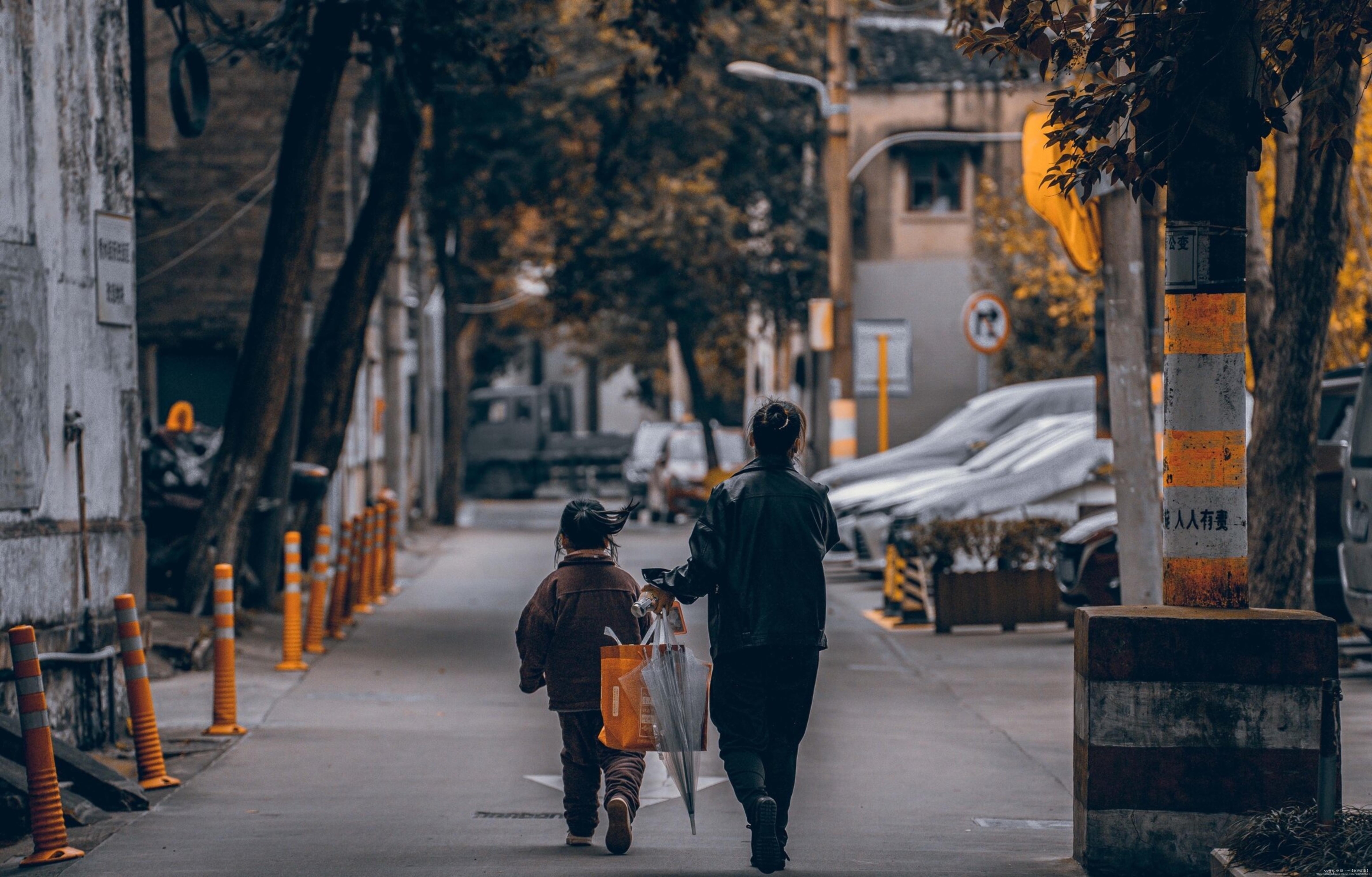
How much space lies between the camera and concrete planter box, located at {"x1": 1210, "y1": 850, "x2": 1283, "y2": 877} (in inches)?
221

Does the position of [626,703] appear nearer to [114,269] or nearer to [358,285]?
[114,269]

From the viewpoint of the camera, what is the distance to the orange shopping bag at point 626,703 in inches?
261

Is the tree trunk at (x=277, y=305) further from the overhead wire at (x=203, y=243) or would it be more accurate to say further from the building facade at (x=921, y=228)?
the building facade at (x=921, y=228)

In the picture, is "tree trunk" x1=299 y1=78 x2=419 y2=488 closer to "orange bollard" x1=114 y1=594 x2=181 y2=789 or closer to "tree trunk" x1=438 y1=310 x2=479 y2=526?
"orange bollard" x1=114 y1=594 x2=181 y2=789

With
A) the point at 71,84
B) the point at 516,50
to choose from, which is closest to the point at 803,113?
the point at 516,50

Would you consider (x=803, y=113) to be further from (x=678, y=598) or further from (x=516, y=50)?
(x=678, y=598)

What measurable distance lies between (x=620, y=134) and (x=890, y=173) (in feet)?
20.6

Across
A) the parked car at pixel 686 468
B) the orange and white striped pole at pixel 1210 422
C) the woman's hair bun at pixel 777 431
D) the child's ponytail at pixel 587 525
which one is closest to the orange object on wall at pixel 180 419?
the child's ponytail at pixel 587 525

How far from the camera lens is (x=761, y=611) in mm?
6531

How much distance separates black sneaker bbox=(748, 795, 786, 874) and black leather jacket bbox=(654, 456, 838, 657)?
1.83 feet

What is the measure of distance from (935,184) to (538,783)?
91.2ft

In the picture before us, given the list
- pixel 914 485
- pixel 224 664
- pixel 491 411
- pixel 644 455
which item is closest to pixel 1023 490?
pixel 914 485

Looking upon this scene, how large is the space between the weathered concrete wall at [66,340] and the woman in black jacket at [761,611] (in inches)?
153

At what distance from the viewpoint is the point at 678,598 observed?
267 inches
